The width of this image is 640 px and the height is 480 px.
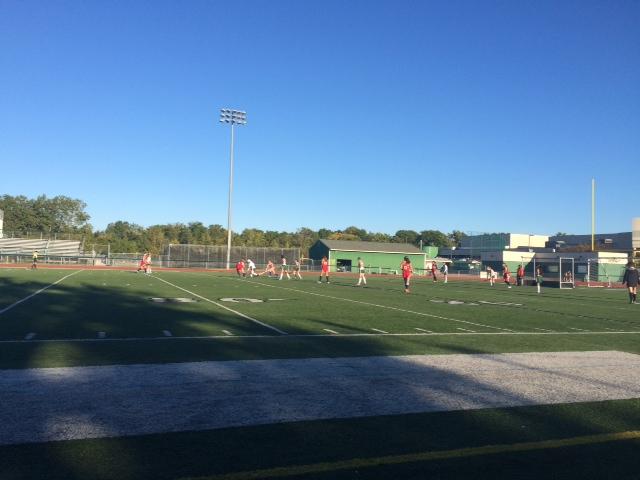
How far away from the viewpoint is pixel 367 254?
238 feet

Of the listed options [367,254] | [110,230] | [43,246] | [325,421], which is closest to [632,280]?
[325,421]

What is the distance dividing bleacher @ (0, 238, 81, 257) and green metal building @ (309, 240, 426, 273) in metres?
28.3

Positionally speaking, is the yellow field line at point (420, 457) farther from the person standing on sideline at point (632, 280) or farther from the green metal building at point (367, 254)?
the green metal building at point (367, 254)

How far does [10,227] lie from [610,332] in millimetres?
96373

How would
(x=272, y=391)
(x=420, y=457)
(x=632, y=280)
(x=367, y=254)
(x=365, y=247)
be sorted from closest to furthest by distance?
1. (x=420, y=457)
2. (x=272, y=391)
3. (x=632, y=280)
4. (x=367, y=254)
5. (x=365, y=247)

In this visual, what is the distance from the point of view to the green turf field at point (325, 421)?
4188mm

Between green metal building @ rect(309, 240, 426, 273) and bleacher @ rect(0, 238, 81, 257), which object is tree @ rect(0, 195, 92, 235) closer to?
bleacher @ rect(0, 238, 81, 257)

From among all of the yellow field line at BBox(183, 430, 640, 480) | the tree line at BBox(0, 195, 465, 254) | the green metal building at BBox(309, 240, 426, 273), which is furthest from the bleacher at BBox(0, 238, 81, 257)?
the yellow field line at BBox(183, 430, 640, 480)

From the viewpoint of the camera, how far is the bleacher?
205ft

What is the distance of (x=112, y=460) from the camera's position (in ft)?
13.8

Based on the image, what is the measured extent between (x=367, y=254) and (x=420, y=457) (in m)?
68.5

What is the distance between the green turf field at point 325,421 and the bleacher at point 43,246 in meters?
49.5

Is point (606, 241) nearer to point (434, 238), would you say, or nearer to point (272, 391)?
point (434, 238)

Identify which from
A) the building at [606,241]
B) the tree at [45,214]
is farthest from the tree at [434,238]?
the tree at [45,214]
